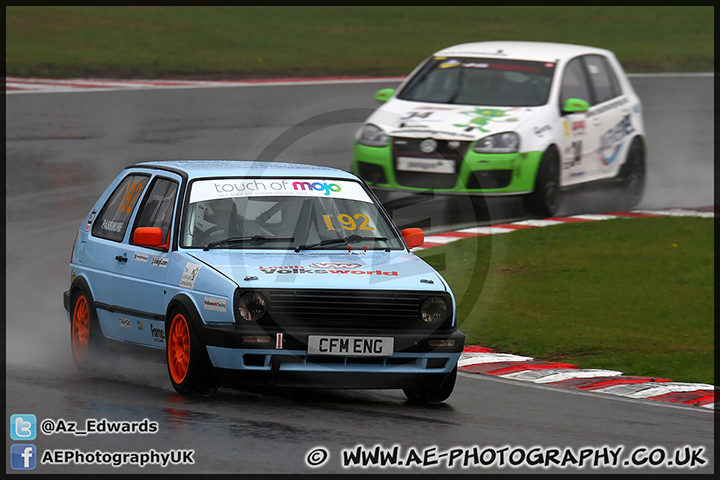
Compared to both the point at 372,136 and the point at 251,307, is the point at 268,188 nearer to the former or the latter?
the point at 251,307

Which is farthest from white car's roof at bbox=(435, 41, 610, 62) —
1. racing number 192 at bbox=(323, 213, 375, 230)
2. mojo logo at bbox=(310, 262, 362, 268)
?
mojo logo at bbox=(310, 262, 362, 268)

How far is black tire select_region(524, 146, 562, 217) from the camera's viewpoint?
1502 cm

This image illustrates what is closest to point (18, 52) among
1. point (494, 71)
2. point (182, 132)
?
point (182, 132)

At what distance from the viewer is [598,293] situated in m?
12.6

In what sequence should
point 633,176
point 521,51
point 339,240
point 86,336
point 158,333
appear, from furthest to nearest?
point 633,176 → point 521,51 → point 86,336 → point 339,240 → point 158,333

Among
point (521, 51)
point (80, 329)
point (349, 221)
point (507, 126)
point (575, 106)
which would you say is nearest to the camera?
point (349, 221)

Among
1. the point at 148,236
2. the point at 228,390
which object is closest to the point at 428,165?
the point at 148,236

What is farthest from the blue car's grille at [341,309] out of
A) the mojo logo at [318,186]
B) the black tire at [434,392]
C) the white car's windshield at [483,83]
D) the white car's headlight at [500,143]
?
the white car's windshield at [483,83]

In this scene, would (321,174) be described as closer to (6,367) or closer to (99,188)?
(6,367)

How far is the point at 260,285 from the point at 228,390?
90cm

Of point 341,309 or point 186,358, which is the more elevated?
point 341,309

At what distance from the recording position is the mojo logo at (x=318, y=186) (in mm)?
9057

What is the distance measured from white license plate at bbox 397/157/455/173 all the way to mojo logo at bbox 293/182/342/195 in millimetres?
5302

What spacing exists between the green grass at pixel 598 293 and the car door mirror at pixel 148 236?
10.5ft
